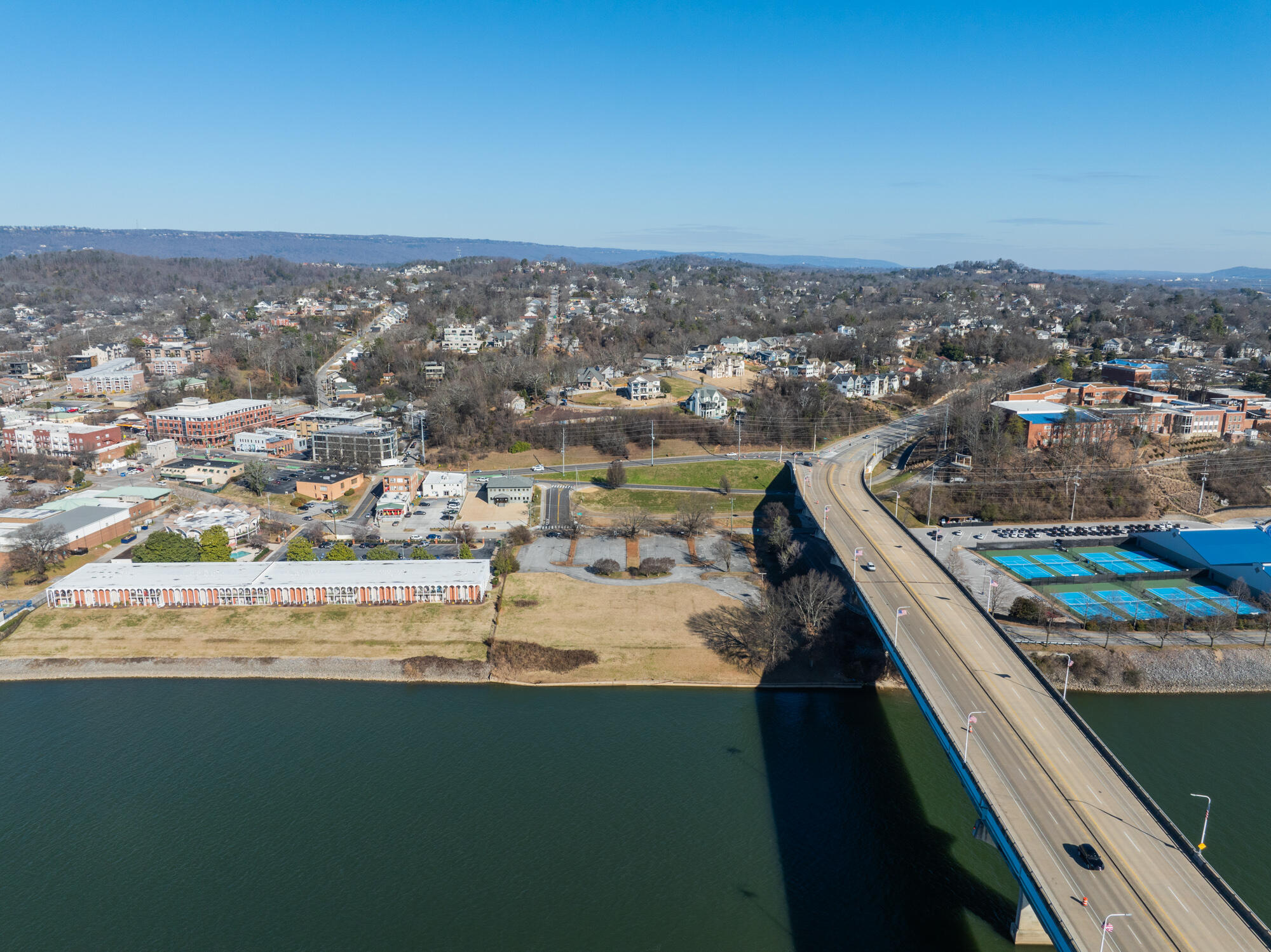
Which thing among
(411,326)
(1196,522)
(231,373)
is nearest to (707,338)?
(411,326)

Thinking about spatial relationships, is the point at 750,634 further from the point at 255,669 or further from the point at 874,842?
the point at 255,669

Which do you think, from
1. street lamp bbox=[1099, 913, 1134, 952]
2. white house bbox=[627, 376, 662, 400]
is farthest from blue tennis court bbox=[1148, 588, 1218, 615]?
white house bbox=[627, 376, 662, 400]

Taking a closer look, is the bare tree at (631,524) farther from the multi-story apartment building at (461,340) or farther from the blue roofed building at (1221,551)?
the multi-story apartment building at (461,340)

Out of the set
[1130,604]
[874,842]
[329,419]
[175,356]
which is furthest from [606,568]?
[175,356]

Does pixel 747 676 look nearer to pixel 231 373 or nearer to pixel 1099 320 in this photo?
pixel 231 373

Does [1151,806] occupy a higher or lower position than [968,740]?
lower

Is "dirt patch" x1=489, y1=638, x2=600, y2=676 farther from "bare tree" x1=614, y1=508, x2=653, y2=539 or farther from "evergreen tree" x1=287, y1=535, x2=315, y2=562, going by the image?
"evergreen tree" x1=287, y1=535, x2=315, y2=562

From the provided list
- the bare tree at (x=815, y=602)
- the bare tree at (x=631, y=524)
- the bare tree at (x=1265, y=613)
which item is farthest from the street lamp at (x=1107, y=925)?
the bare tree at (x=631, y=524)
